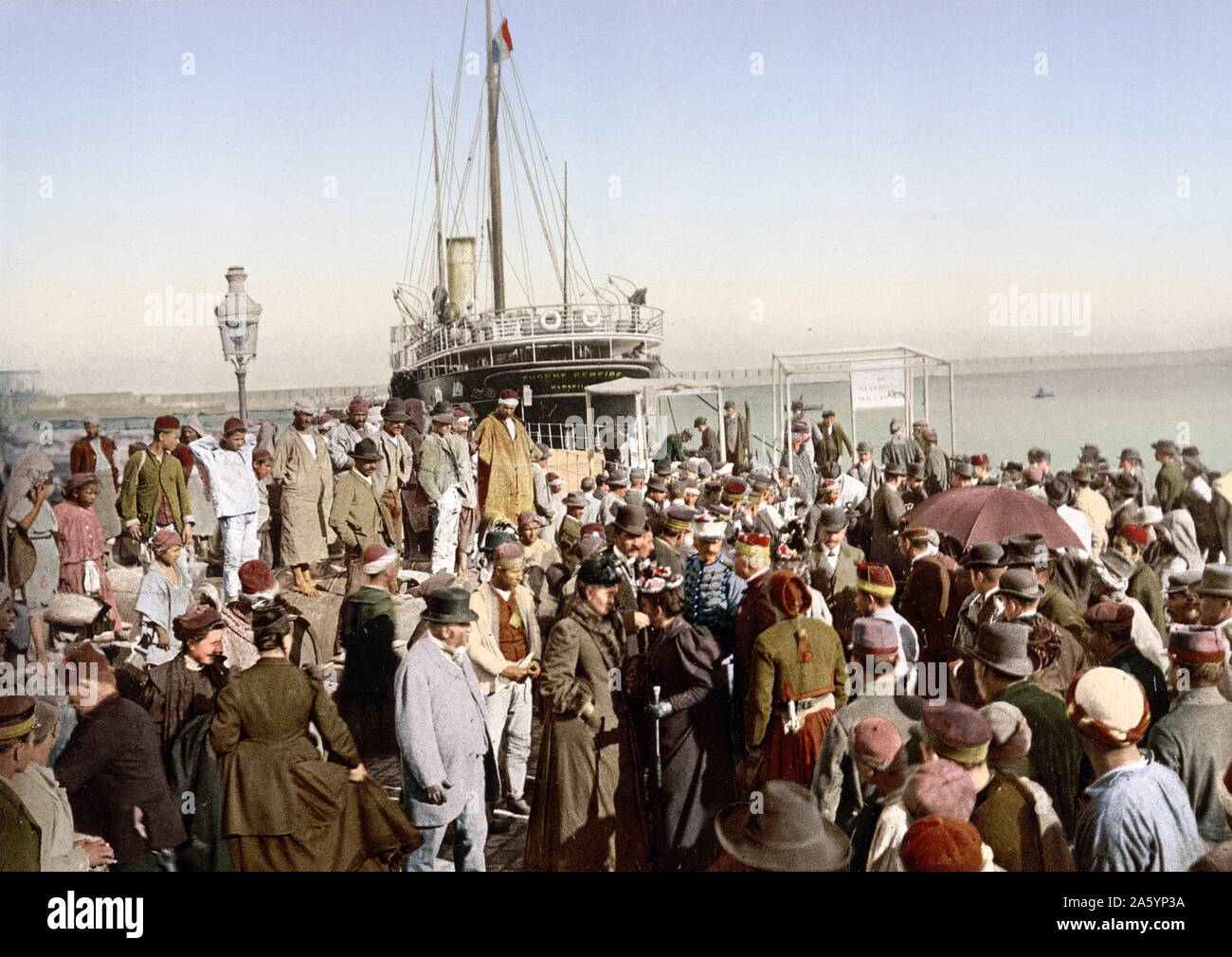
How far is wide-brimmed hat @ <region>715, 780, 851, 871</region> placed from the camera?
3.41 meters

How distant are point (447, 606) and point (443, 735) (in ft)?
1.86

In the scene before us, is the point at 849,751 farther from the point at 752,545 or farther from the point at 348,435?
the point at 348,435

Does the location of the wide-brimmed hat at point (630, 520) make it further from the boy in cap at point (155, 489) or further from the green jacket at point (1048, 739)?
the boy in cap at point (155, 489)

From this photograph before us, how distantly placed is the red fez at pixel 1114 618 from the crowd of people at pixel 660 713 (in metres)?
0.01

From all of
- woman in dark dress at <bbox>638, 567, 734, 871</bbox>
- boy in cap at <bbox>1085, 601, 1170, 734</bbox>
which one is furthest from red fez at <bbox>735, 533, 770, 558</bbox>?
boy in cap at <bbox>1085, 601, 1170, 734</bbox>

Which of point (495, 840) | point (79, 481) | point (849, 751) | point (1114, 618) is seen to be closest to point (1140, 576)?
point (1114, 618)

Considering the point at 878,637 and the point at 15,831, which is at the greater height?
the point at 878,637

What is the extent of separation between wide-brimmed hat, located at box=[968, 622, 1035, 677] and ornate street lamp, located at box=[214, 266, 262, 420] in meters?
4.84

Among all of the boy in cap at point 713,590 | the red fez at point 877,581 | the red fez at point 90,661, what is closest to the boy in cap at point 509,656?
the boy in cap at point 713,590

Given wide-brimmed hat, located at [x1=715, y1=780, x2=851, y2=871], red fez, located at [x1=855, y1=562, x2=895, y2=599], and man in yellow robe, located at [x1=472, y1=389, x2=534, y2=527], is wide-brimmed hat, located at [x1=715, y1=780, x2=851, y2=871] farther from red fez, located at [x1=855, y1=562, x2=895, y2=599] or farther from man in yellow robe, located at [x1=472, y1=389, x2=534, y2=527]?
man in yellow robe, located at [x1=472, y1=389, x2=534, y2=527]

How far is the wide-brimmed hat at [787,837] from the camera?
3.41m

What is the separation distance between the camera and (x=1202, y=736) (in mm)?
3709

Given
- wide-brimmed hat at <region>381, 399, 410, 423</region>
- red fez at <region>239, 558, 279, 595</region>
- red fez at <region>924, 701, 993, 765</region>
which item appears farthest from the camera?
wide-brimmed hat at <region>381, 399, 410, 423</region>
